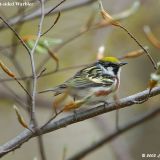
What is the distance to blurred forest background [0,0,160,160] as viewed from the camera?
233 inches

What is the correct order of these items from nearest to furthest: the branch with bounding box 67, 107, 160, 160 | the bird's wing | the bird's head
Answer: the bird's wing
the branch with bounding box 67, 107, 160, 160
the bird's head

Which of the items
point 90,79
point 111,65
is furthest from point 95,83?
point 111,65

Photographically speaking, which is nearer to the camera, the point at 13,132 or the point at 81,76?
the point at 81,76

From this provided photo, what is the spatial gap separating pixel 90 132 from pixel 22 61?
2022mm

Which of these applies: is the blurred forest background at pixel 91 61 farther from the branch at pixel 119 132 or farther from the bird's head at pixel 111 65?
the branch at pixel 119 132

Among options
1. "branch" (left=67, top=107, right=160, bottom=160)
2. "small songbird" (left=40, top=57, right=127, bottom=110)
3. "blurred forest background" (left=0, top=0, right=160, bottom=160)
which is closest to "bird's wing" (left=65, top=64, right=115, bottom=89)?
"small songbird" (left=40, top=57, right=127, bottom=110)

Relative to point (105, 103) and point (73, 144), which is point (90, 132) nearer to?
point (73, 144)

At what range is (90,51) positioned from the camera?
253 inches

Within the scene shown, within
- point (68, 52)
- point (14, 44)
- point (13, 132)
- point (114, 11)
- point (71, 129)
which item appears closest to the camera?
point (14, 44)

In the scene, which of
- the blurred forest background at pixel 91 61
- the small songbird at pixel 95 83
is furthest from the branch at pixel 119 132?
the blurred forest background at pixel 91 61

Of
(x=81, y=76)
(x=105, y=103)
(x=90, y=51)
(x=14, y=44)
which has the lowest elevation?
(x=105, y=103)

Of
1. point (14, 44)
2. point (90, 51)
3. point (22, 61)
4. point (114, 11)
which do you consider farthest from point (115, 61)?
point (22, 61)

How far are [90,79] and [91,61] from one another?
2.20 meters

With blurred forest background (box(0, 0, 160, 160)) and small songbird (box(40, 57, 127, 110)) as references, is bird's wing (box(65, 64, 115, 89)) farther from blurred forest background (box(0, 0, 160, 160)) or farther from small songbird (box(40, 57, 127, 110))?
blurred forest background (box(0, 0, 160, 160))
